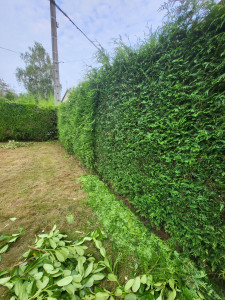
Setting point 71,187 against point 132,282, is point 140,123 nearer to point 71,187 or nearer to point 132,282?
point 132,282

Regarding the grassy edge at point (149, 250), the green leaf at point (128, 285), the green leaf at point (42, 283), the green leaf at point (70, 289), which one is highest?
the green leaf at point (42, 283)

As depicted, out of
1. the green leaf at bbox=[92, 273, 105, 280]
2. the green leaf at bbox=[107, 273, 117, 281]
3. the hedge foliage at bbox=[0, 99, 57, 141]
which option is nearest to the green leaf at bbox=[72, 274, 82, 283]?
the green leaf at bbox=[92, 273, 105, 280]

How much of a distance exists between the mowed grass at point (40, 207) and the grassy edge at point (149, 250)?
14cm

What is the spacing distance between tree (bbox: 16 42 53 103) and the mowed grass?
21.8 meters

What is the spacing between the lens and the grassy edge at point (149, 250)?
45.9 inches

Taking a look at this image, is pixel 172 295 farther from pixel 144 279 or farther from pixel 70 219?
pixel 70 219

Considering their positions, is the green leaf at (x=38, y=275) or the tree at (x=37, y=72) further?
the tree at (x=37, y=72)

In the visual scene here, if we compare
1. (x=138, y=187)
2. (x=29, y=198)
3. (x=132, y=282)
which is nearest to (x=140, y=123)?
(x=138, y=187)

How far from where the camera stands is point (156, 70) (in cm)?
163

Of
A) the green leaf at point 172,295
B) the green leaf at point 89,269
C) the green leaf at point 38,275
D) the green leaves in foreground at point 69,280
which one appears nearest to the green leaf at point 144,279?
the green leaves in foreground at point 69,280

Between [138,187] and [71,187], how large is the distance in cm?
163

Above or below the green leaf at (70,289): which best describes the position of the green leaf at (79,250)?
below

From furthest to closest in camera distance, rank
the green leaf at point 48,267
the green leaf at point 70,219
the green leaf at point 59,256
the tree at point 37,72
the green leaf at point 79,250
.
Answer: the tree at point 37,72 → the green leaf at point 70,219 → the green leaf at point 79,250 → the green leaf at point 59,256 → the green leaf at point 48,267

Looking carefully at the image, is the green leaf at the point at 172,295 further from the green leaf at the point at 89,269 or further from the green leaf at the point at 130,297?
the green leaf at the point at 89,269
